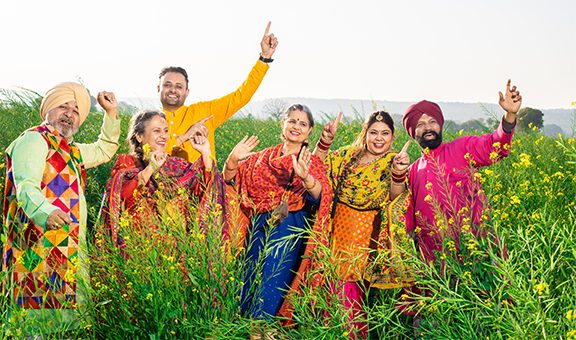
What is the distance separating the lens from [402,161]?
13.3ft

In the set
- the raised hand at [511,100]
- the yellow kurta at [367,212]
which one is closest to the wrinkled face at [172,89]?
the yellow kurta at [367,212]

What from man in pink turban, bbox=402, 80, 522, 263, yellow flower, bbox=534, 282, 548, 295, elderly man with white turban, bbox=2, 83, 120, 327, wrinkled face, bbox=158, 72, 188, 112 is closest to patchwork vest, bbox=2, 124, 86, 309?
elderly man with white turban, bbox=2, 83, 120, 327

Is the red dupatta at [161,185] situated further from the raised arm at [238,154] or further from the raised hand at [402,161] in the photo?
the raised hand at [402,161]

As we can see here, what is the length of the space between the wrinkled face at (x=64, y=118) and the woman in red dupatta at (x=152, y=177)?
0.47 m

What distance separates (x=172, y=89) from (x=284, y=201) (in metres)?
1.39

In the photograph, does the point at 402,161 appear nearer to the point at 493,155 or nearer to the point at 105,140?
the point at 493,155

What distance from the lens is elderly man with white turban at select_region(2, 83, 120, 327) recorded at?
358cm

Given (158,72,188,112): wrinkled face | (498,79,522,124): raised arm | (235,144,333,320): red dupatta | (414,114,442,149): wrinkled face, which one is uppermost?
(158,72,188,112): wrinkled face

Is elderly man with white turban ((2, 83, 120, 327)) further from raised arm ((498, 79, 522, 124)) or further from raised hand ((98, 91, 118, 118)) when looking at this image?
raised arm ((498, 79, 522, 124))

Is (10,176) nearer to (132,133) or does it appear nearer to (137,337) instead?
(132,133)

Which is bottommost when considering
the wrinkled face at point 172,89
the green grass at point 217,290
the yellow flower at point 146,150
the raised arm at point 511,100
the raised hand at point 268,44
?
the green grass at point 217,290

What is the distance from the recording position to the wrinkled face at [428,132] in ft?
14.3

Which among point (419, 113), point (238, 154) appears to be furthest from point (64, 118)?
point (419, 113)

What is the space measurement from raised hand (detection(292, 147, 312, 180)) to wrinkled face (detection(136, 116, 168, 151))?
88 centimetres
